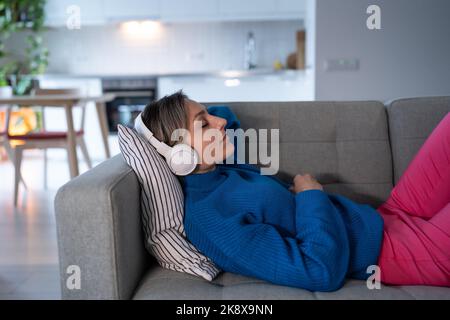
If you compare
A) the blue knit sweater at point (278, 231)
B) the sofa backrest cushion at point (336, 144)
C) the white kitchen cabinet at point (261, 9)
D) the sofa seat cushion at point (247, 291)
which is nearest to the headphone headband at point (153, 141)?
the blue knit sweater at point (278, 231)

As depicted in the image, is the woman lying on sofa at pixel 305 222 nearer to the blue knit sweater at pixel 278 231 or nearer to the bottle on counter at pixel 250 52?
the blue knit sweater at pixel 278 231

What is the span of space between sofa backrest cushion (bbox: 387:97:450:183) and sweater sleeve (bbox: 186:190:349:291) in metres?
0.61

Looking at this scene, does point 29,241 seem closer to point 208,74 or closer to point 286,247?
point 286,247

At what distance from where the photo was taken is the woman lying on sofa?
1.21 m

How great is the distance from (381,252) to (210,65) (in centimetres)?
487

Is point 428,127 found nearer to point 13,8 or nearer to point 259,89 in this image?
point 259,89

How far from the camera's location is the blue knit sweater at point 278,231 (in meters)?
1.19

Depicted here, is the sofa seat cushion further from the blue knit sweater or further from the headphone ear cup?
the headphone ear cup

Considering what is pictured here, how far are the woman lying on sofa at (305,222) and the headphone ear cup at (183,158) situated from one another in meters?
0.04

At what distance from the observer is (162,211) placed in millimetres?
1320

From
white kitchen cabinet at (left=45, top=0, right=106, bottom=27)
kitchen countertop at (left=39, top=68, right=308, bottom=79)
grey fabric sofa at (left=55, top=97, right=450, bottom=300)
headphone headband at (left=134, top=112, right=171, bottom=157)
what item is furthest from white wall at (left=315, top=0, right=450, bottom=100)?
white kitchen cabinet at (left=45, top=0, right=106, bottom=27)

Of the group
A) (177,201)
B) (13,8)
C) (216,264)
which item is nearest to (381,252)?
(216,264)

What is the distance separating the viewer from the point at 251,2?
215 inches
